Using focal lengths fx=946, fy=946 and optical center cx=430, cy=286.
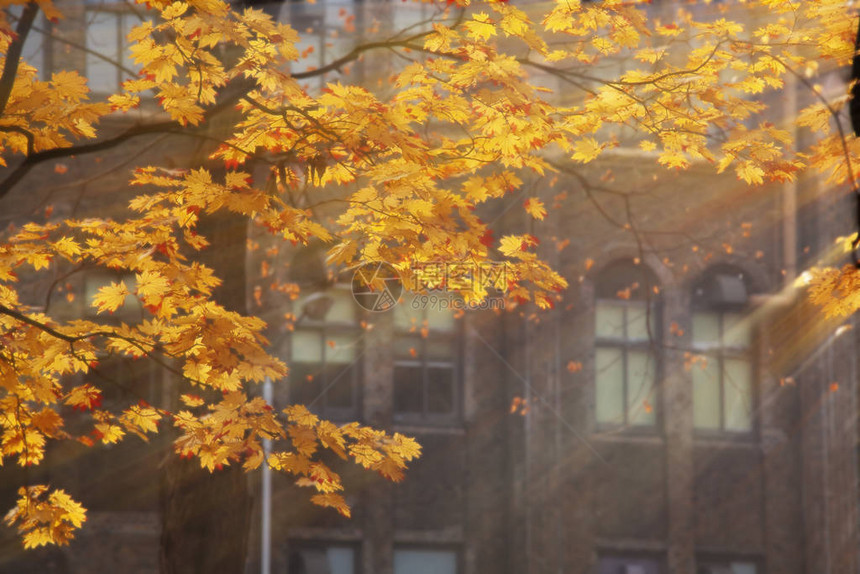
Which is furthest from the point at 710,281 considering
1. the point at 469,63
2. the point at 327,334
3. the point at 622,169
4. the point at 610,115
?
the point at 469,63

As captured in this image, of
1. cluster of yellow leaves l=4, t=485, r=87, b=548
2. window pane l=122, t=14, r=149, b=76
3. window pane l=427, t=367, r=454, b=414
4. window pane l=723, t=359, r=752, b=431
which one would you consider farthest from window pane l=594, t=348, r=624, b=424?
cluster of yellow leaves l=4, t=485, r=87, b=548

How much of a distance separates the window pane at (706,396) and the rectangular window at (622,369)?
0.74 meters

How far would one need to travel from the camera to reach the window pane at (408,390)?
1425 centimetres

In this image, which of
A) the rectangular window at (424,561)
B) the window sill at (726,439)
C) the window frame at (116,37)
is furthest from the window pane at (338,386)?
the window sill at (726,439)

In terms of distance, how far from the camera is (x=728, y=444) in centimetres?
1479

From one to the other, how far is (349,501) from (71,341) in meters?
8.33

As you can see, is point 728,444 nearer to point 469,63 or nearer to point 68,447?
point 68,447

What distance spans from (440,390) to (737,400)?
4.83m

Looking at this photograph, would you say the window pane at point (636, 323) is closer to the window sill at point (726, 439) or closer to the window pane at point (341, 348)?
the window sill at point (726, 439)

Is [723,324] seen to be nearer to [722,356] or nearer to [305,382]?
[722,356]

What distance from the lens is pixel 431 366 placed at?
14375mm

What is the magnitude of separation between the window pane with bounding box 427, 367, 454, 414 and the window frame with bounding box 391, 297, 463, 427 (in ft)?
0.06

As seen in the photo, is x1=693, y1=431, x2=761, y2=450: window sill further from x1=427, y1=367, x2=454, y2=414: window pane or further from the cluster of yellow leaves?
the cluster of yellow leaves

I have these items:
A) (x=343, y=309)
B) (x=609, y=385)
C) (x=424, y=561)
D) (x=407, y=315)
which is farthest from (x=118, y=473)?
(x=609, y=385)
